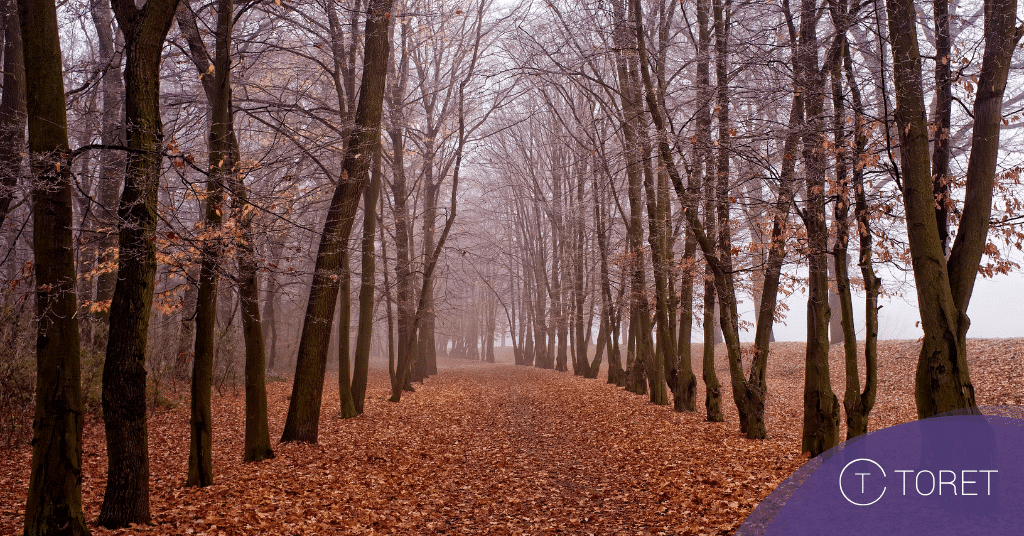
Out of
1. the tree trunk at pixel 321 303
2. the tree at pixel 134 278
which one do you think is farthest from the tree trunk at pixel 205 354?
the tree trunk at pixel 321 303

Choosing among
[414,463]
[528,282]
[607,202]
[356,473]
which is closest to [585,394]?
[607,202]

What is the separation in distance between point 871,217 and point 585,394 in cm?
1060

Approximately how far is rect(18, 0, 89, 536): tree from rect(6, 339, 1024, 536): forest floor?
612mm

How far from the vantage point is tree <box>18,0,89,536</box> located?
15.3ft

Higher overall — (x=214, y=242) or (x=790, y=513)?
(x=214, y=242)

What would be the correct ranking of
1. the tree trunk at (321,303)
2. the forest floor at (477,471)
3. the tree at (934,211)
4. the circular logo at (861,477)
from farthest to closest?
the tree trunk at (321,303)
the forest floor at (477,471)
the tree at (934,211)
the circular logo at (861,477)

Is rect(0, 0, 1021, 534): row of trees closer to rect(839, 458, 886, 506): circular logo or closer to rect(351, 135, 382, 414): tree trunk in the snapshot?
rect(351, 135, 382, 414): tree trunk

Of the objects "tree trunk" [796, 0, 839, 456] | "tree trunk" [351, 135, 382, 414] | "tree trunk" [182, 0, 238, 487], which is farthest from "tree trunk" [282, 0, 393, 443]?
"tree trunk" [796, 0, 839, 456]

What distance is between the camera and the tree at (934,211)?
5.57 m

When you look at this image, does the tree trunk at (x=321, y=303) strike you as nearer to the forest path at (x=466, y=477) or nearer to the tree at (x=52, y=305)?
the forest path at (x=466, y=477)

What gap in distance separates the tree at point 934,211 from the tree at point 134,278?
7.21 metres

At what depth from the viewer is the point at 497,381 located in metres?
23.3

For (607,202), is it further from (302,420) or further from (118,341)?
(118,341)

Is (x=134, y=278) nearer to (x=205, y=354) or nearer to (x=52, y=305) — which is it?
(x=52, y=305)
